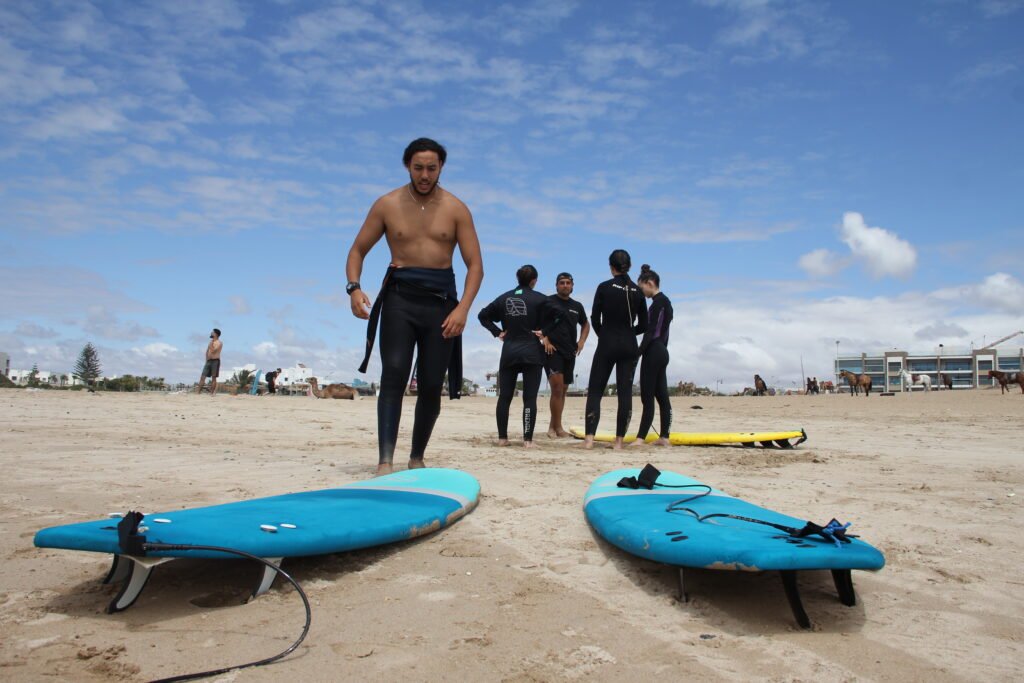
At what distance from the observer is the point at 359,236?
456 cm

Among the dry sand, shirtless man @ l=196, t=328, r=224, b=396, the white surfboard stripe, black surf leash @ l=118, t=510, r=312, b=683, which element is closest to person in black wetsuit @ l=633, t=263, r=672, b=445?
the dry sand

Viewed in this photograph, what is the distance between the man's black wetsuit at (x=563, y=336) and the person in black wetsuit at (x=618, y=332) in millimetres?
646

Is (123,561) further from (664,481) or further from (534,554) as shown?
(664,481)

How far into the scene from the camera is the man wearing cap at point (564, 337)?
757 cm

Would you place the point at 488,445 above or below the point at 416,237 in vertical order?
below

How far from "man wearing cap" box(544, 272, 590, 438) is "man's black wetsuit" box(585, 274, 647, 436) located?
648 millimetres

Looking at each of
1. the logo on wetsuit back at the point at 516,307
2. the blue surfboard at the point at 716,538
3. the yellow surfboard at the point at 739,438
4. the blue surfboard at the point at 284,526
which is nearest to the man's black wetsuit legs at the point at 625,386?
the yellow surfboard at the point at 739,438

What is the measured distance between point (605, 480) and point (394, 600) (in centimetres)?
172

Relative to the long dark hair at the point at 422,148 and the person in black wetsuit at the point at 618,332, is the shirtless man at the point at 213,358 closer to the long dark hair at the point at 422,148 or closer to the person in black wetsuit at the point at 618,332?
the person in black wetsuit at the point at 618,332

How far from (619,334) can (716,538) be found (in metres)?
4.61

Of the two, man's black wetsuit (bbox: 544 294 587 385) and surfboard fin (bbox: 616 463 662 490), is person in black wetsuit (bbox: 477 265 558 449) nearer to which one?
man's black wetsuit (bbox: 544 294 587 385)

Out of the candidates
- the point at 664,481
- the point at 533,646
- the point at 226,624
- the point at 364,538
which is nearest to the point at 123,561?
the point at 226,624

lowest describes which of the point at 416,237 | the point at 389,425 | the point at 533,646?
the point at 533,646

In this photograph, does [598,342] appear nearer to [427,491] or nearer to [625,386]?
[625,386]
